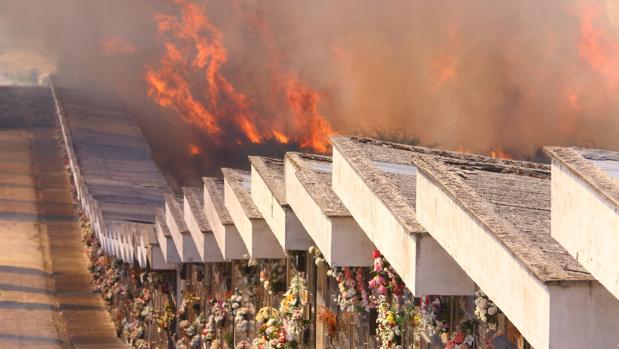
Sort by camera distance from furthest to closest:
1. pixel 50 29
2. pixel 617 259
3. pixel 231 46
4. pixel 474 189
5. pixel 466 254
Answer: pixel 50 29
pixel 231 46
pixel 474 189
pixel 466 254
pixel 617 259

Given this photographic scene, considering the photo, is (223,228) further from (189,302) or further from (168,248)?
(168,248)

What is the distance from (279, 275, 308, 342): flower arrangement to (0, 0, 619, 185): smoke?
24.6 m

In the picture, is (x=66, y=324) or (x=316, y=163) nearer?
(x=316, y=163)

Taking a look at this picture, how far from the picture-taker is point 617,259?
365 inches

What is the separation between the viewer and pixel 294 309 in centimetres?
2283

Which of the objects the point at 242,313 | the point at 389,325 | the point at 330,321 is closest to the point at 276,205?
the point at 330,321

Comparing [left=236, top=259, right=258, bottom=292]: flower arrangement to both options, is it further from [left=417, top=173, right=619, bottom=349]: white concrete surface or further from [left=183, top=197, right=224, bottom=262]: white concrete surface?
[left=417, top=173, right=619, bottom=349]: white concrete surface

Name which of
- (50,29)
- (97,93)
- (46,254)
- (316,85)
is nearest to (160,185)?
(46,254)

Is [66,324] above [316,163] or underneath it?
underneath

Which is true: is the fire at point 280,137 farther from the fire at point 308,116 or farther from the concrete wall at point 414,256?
the concrete wall at point 414,256

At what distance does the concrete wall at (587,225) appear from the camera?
9430 mm

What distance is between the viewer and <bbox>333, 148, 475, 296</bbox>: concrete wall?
573 inches

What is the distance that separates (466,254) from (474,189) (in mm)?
1167

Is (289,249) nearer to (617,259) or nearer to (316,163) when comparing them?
(316,163)
